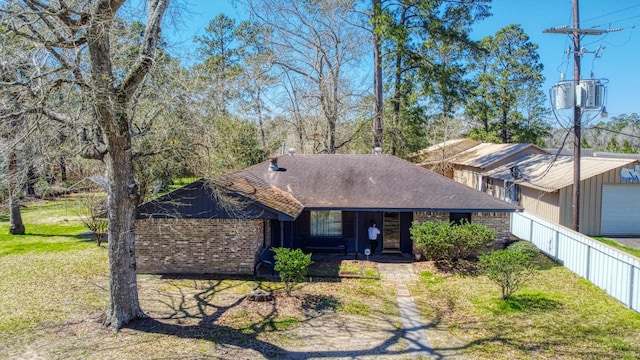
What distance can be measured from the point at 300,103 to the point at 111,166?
18.5m

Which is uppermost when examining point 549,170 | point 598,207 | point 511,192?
point 549,170

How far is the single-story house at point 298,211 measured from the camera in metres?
12.7

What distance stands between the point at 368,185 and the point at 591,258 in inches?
281

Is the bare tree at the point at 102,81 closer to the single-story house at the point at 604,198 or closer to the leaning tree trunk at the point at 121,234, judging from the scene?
the leaning tree trunk at the point at 121,234

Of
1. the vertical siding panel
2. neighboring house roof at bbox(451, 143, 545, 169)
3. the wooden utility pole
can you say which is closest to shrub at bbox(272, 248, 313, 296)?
the vertical siding panel

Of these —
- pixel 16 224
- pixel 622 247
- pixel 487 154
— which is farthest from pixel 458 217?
pixel 16 224

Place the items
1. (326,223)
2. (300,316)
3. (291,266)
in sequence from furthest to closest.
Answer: (326,223), (291,266), (300,316)

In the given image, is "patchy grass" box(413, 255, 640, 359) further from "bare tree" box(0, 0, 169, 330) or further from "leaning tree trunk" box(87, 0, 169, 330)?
"bare tree" box(0, 0, 169, 330)

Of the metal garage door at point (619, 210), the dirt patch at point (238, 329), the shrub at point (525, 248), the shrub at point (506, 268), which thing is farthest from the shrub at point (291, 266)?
the metal garage door at point (619, 210)

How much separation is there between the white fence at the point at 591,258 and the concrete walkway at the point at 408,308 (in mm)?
4758

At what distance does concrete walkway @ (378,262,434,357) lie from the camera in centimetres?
838

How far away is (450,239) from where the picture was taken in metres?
13.3

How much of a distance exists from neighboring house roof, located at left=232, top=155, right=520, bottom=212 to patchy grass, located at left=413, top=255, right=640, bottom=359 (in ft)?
8.84

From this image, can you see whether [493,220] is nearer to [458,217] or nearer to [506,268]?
[458,217]
